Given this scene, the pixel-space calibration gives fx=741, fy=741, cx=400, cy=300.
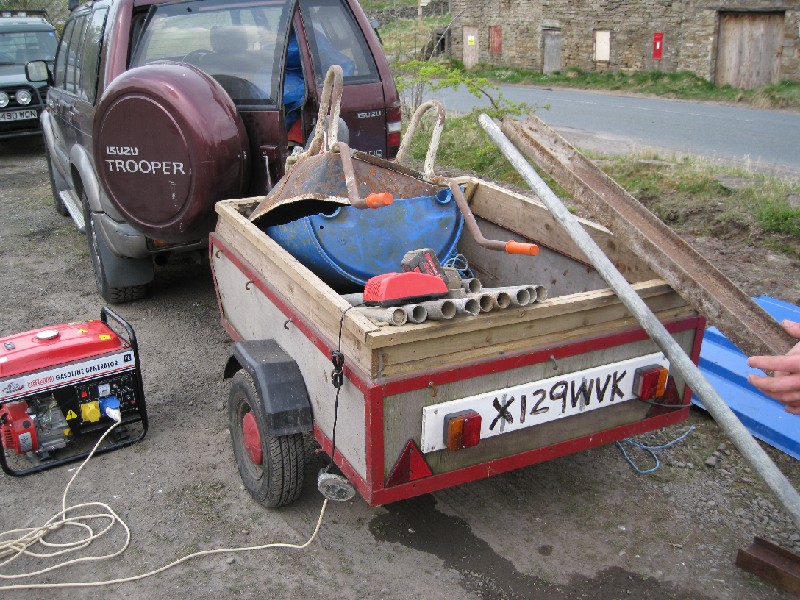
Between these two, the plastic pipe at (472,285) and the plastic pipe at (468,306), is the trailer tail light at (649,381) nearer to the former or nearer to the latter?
the plastic pipe at (472,285)

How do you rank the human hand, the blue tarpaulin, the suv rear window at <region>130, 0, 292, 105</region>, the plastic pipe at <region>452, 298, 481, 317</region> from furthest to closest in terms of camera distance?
the suv rear window at <region>130, 0, 292, 105</region> < the blue tarpaulin < the plastic pipe at <region>452, 298, 481, 317</region> < the human hand

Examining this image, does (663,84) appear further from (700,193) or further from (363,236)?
(363,236)

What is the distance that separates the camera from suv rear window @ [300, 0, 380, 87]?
17.4ft

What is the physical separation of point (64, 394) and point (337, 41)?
10.5 feet

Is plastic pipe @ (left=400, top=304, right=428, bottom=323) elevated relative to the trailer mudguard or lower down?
elevated

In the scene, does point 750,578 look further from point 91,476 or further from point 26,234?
point 26,234

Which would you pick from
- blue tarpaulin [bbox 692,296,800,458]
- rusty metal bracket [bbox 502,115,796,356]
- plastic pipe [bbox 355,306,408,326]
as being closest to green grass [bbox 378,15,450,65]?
blue tarpaulin [bbox 692,296,800,458]

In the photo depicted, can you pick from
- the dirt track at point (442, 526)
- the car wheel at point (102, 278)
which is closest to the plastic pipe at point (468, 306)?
the dirt track at point (442, 526)

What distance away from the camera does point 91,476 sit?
3.76 m

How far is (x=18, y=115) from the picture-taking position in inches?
463

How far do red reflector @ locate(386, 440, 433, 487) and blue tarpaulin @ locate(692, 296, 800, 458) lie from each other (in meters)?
2.01

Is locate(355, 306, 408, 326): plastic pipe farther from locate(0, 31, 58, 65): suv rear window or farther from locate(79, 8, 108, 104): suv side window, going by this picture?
locate(0, 31, 58, 65): suv rear window

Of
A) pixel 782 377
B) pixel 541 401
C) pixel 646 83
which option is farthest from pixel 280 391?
pixel 646 83

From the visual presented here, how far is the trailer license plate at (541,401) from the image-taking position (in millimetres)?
2691
